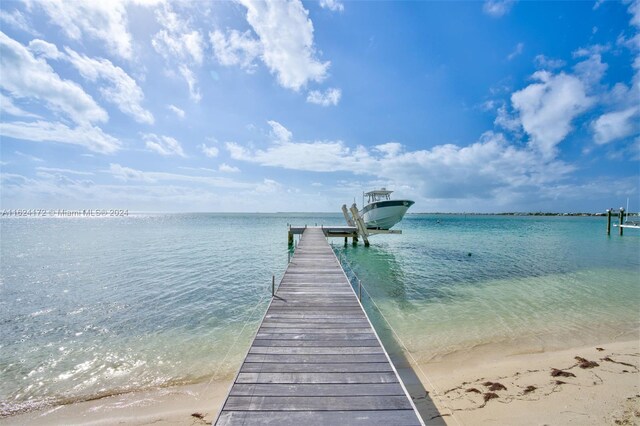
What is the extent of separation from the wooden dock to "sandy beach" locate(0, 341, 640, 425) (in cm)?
173

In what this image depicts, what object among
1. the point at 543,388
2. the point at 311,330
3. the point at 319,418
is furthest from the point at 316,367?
the point at 543,388

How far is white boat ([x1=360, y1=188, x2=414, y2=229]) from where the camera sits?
29969mm

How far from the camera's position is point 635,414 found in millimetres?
4957

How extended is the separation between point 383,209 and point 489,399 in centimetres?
2580

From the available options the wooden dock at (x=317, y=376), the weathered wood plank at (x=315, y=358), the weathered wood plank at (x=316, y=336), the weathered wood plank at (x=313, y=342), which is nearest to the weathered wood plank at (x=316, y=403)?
the wooden dock at (x=317, y=376)

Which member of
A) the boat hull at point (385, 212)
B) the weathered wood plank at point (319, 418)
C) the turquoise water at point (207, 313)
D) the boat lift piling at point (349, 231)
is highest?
the boat hull at point (385, 212)

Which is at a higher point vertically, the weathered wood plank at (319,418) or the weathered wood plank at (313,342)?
the weathered wood plank at (313,342)

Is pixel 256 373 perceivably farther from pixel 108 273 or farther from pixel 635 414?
pixel 108 273

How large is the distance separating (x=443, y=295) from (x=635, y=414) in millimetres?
7638

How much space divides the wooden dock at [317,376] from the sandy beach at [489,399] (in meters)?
1.73

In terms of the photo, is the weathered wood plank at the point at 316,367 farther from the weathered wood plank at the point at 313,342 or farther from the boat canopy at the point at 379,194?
the boat canopy at the point at 379,194

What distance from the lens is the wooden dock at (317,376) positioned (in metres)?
3.37

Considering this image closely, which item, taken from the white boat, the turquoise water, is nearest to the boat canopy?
the white boat

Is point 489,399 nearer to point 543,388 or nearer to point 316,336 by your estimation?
point 543,388
